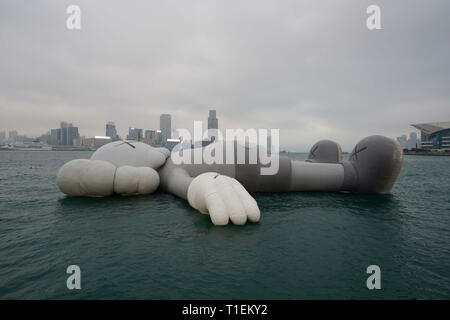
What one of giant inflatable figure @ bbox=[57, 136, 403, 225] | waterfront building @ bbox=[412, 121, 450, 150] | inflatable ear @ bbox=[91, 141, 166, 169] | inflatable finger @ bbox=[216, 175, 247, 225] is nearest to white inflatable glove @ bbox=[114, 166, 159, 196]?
giant inflatable figure @ bbox=[57, 136, 403, 225]

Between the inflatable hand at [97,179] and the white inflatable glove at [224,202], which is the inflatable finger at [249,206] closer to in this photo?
Answer: the white inflatable glove at [224,202]

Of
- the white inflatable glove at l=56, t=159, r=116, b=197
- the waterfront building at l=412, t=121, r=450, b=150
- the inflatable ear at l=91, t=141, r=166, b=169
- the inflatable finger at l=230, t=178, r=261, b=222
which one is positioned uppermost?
the waterfront building at l=412, t=121, r=450, b=150

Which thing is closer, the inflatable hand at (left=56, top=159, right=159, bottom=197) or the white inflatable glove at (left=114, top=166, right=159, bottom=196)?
the inflatable hand at (left=56, top=159, right=159, bottom=197)

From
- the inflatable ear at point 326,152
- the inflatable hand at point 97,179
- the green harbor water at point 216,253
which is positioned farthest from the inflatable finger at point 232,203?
the inflatable ear at point 326,152

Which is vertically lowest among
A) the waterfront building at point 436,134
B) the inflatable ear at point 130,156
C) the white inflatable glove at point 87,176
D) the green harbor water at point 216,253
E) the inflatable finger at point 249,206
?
the green harbor water at point 216,253

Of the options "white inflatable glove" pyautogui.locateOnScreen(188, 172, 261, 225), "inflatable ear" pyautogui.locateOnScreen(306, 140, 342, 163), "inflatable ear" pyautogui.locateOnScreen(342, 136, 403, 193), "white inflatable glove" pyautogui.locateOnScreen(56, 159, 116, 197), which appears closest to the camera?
"white inflatable glove" pyautogui.locateOnScreen(188, 172, 261, 225)

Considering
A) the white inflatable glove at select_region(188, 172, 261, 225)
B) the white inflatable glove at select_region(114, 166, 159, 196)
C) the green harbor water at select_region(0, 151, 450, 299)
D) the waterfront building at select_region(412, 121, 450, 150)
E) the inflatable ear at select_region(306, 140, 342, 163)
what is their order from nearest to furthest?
1. the green harbor water at select_region(0, 151, 450, 299)
2. the white inflatable glove at select_region(188, 172, 261, 225)
3. the white inflatable glove at select_region(114, 166, 159, 196)
4. the inflatable ear at select_region(306, 140, 342, 163)
5. the waterfront building at select_region(412, 121, 450, 150)

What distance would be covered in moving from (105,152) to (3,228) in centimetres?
538

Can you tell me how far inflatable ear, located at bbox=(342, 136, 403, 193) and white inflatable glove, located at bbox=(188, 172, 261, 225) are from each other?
7.71 metres

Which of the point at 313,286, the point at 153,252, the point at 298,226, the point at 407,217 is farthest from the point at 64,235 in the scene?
the point at 407,217

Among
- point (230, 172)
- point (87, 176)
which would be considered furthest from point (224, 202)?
point (87, 176)

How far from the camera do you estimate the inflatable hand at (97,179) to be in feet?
27.7

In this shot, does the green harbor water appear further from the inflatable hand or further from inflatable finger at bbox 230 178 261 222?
the inflatable hand

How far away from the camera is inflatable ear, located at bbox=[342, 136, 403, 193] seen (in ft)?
33.4
